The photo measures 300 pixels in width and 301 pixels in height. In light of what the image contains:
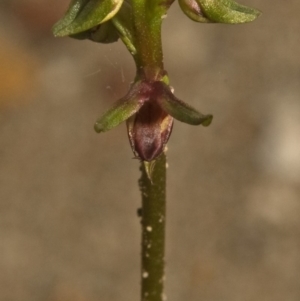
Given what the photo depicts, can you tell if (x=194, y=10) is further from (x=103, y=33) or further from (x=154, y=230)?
(x=154, y=230)

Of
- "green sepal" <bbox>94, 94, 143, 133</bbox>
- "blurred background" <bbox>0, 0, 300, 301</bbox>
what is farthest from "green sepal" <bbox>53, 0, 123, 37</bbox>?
"blurred background" <bbox>0, 0, 300, 301</bbox>

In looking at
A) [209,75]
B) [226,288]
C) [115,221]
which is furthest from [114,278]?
[209,75]

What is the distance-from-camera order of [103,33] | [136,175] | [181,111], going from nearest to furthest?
[181,111] < [103,33] < [136,175]

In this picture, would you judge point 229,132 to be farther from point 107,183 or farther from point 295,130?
point 107,183

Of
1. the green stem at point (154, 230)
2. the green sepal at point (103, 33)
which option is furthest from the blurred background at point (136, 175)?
the green sepal at point (103, 33)

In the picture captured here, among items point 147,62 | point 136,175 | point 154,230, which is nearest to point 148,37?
point 147,62
